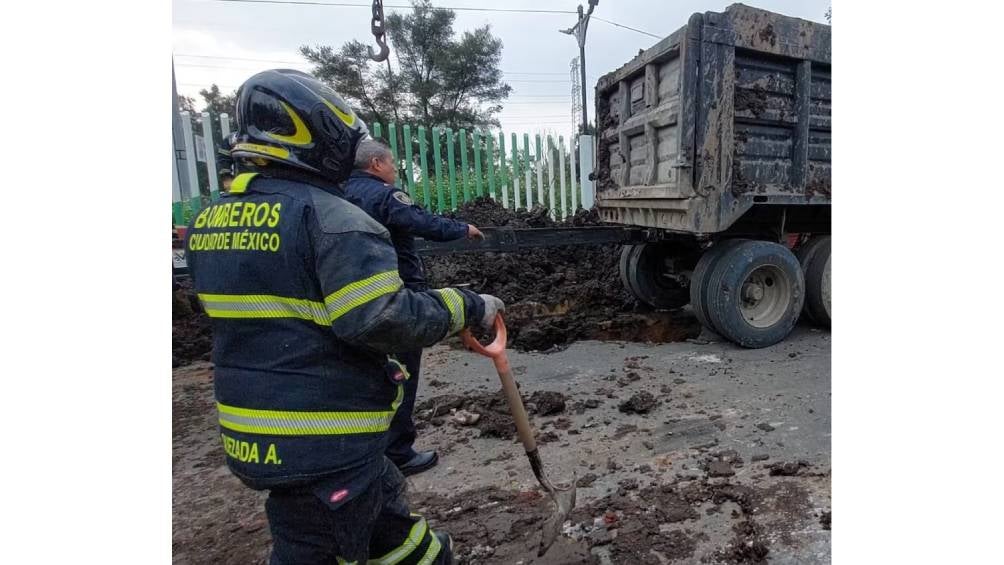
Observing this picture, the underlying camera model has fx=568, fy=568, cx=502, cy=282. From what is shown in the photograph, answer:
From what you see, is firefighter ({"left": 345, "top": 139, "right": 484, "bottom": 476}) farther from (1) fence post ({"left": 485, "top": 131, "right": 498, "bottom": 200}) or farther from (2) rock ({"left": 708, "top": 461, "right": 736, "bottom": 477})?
(1) fence post ({"left": 485, "top": 131, "right": 498, "bottom": 200})

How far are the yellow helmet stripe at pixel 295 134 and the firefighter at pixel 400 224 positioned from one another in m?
1.39

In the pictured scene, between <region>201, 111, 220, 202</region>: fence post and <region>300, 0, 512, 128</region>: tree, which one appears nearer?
<region>201, 111, 220, 202</region>: fence post

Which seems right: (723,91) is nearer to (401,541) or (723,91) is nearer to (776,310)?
(776,310)

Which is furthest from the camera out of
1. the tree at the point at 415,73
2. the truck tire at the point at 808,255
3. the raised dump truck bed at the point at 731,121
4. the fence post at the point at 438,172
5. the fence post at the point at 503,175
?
the tree at the point at 415,73

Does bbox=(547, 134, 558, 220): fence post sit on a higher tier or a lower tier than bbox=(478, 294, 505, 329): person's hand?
higher

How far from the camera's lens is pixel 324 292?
5.02ft

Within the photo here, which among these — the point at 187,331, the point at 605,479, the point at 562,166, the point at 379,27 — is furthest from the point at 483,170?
the point at 605,479

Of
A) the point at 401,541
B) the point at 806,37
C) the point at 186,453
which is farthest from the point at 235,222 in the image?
the point at 806,37

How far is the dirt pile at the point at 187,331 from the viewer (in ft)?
20.0

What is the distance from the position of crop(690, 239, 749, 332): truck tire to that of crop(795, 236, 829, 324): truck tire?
0.92 m

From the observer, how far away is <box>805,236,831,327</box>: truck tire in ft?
17.5

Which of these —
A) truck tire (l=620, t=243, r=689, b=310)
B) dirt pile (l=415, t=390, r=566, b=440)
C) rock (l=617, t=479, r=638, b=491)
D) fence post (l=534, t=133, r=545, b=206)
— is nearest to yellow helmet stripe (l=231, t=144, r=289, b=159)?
rock (l=617, t=479, r=638, b=491)

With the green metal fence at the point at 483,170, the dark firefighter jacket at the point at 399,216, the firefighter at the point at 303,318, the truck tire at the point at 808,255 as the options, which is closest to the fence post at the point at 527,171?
the green metal fence at the point at 483,170

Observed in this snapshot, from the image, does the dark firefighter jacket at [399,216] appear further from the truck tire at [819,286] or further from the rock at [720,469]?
the truck tire at [819,286]
